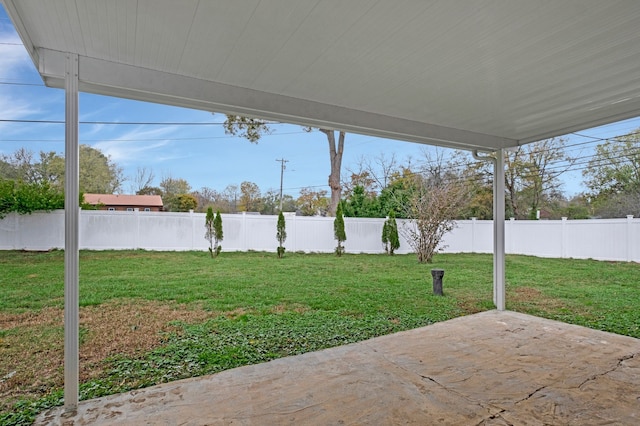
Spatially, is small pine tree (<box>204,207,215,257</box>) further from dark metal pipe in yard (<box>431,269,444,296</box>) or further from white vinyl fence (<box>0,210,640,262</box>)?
dark metal pipe in yard (<box>431,269,444,296</box>)

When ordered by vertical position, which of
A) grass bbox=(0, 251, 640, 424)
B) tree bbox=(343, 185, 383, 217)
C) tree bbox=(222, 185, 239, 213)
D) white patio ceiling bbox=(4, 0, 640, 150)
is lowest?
grass bbox=(0, 251, 640, 424)

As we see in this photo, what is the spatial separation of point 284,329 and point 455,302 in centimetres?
270

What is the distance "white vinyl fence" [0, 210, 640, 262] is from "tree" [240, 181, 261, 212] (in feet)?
9.15

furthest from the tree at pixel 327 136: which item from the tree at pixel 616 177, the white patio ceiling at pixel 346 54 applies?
the tree at pixel 616 177

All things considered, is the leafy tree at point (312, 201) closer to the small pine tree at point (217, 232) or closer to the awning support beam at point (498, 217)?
the small pine tree at point (217, 232)

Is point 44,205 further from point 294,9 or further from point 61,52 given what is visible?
point 294,9

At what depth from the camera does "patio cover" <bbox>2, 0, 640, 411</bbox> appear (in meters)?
1.66

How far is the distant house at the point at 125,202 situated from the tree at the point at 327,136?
2443 millimetres

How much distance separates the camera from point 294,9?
1.64 metres

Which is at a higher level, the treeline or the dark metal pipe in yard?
the treeline

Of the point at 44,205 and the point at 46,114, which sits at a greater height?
the point at 46,114

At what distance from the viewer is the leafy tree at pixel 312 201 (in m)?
Answer: 12.4

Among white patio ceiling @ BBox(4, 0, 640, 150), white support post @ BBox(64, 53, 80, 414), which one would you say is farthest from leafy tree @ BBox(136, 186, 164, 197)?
white support post @ BBox(64, 53, 80, 414)

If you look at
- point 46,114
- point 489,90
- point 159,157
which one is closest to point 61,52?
A: point 489,90
